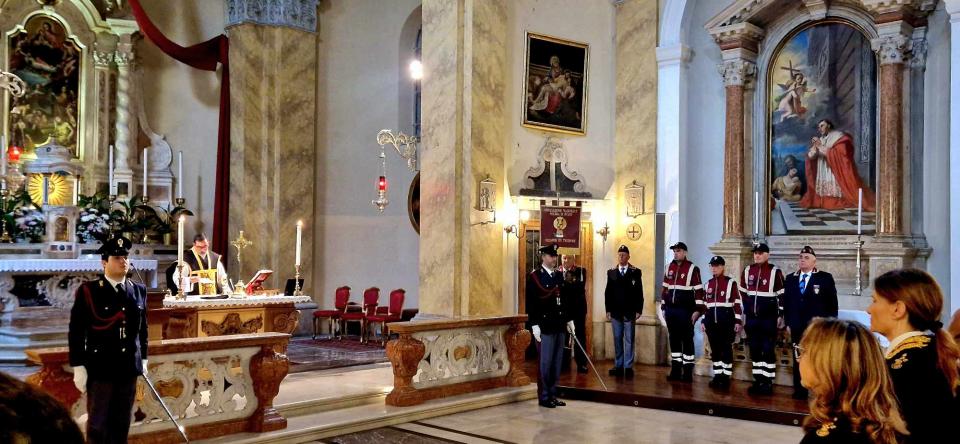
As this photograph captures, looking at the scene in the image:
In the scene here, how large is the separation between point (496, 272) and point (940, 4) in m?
6.49

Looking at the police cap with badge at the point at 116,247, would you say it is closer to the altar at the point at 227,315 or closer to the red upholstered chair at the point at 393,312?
the altar at the point at 227,315

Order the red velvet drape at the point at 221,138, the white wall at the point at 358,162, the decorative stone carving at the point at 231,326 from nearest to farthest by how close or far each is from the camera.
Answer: the decorative stone carving at the point at 231,326 → the red velvet drape at the point at 221,138 → the white wall at the point at 358,162

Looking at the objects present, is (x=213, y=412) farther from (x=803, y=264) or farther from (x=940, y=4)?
(x=940, y=4)

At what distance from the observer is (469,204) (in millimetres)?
10867

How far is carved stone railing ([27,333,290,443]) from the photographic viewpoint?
6.48 m

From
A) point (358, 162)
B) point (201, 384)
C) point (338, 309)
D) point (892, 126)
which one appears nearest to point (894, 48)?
point (892, 126)

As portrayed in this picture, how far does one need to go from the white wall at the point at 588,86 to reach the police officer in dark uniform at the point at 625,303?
182cm

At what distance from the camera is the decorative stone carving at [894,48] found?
35.2ft

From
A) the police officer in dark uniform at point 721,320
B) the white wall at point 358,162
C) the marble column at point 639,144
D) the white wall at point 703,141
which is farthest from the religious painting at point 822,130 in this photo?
Result: the white wall at point 358,162

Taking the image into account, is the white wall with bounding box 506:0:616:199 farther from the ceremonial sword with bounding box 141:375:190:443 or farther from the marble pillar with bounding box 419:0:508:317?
the ceremonial sword with bounding box 141:375:190:443

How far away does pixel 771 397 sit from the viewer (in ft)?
31.9

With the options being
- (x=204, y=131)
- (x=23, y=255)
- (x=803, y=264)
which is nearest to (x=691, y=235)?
(x=803, y=264)

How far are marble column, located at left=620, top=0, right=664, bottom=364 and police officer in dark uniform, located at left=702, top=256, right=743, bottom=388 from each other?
75.9 inches

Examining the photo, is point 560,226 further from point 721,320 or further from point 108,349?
point 108,349
